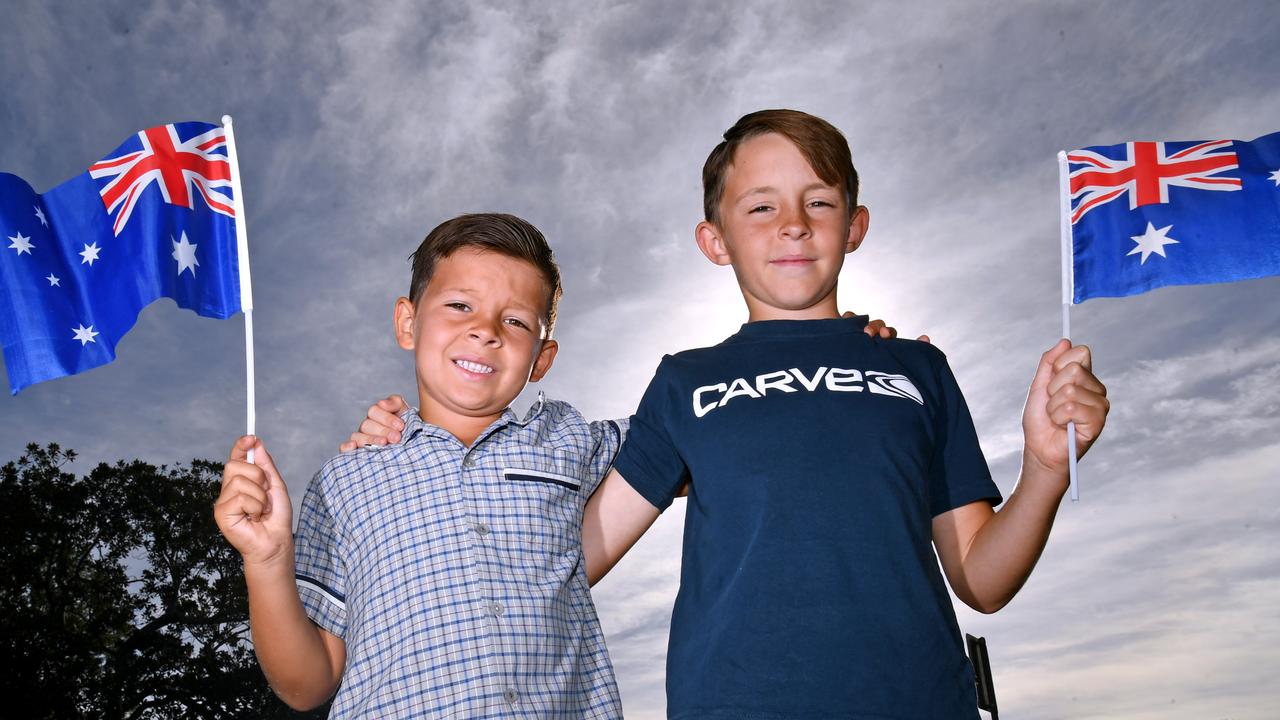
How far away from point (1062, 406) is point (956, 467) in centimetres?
37

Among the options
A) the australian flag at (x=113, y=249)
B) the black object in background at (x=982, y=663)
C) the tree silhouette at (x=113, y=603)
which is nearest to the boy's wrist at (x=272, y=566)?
the australian flag at (x=113, y=249)

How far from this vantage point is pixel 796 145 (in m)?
3.44

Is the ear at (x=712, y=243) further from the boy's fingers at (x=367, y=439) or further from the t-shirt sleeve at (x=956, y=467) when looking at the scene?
the boy's fingers at (x=367, y=439)

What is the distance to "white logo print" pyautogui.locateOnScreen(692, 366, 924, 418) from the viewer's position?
9.93ft

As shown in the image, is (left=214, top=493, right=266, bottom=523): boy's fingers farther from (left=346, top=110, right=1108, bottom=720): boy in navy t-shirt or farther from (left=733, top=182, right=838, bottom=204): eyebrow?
(left=733, top=182, right=838, bottom=204): eyebrow

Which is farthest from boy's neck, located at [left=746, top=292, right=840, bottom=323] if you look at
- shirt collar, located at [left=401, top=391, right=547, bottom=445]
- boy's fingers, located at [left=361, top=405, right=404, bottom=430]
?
boy's fingers, located at [left=361, top=405, right=404, bottom=430]

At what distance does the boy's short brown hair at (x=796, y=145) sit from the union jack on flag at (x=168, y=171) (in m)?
1.91

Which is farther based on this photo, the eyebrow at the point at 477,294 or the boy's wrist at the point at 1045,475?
the eyebrow at the point at 477,294

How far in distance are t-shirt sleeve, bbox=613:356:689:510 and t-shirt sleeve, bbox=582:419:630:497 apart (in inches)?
7.2

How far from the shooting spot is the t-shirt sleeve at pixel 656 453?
3.29 meters

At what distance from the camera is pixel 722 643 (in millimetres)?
2672

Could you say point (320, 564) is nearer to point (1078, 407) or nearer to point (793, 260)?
point (793, 260)

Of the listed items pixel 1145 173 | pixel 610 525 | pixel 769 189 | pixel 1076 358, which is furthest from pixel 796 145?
pixel 1145 173

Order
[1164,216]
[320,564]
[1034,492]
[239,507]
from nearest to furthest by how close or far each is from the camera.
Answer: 1. [239,507]
2. [1034,492]
3. [320,564]
4. [1164,216]
